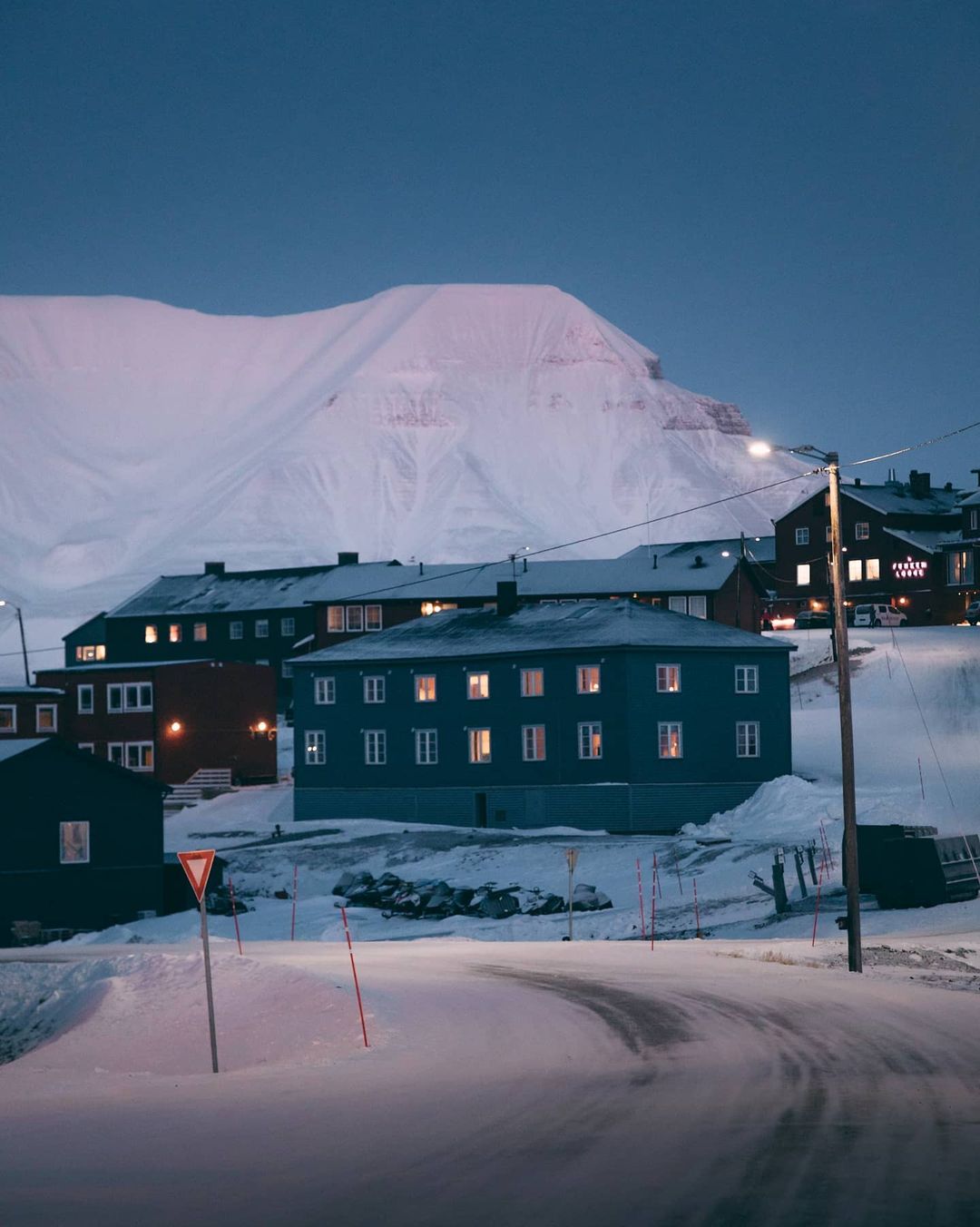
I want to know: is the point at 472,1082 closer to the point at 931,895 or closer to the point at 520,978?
the point at 520,978

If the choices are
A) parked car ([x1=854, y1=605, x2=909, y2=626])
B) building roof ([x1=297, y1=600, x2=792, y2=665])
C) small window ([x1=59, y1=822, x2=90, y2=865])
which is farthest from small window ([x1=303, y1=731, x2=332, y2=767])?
parked car ([x1=854, y1=605, x2=909, y2=626])

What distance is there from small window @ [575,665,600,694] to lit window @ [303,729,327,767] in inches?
514

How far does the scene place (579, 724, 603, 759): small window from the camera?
6950cm

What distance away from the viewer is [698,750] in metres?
69.9

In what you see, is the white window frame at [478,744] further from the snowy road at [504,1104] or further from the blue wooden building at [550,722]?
the snowy road at [504,1104]

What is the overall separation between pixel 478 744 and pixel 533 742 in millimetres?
2725

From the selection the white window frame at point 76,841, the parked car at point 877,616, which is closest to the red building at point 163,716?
the white window frame at point 76,841

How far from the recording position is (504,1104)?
1515cm

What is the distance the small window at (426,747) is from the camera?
73.4 metres

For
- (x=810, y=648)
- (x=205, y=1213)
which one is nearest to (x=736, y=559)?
(x=810, y=648)

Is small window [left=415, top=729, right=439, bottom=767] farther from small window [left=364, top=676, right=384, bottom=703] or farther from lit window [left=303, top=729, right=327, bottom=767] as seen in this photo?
lit window [left=303, top=729, right=327, bottom=767]

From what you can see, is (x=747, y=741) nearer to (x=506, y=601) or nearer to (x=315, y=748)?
(x=506, y=601)

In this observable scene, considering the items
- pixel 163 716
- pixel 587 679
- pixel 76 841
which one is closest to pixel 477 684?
pixel 587 679

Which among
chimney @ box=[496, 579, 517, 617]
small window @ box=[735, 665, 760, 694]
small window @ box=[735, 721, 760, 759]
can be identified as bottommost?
small window @ box=[735, 721, 760, 759]
